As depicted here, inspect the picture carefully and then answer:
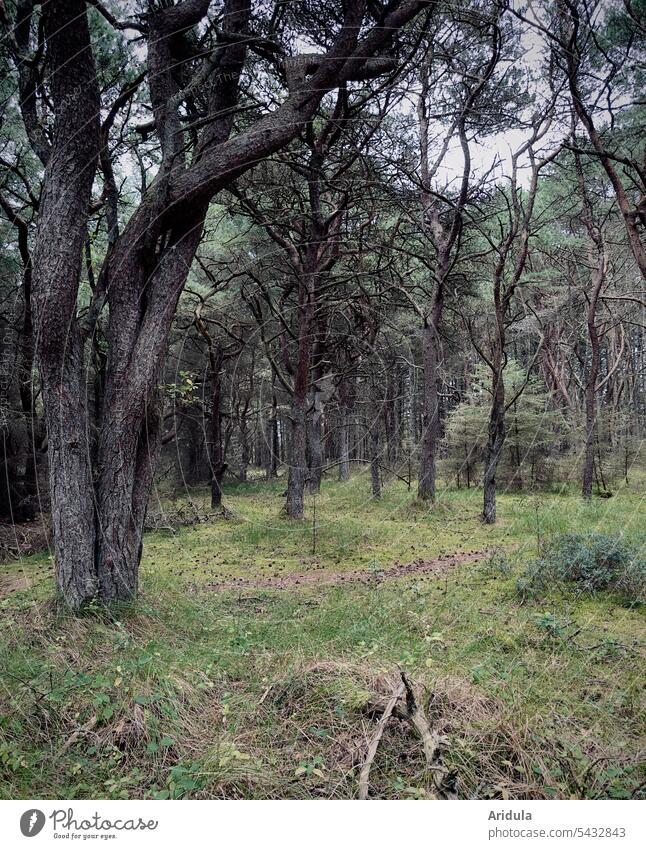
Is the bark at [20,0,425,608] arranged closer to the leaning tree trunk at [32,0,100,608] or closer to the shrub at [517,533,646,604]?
the leaning tree trunk at [32,0,100,608]

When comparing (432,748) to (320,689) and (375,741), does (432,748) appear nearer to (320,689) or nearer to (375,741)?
(375,741)

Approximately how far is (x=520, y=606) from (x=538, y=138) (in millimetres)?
4346

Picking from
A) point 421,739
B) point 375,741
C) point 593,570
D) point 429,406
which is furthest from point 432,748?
point 429,406

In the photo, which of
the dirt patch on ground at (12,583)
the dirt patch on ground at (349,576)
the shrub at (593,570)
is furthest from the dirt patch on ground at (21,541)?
the shrub at (593,570)

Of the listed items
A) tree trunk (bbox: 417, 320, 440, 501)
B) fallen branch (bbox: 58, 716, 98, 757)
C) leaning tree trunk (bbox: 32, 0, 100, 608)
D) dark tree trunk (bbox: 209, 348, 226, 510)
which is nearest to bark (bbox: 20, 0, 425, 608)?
leaning tree trunk (bbox: 32, 0, 100, 608)

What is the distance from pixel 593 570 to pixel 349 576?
8.09ft

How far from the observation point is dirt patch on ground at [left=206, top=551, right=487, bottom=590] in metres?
5.24

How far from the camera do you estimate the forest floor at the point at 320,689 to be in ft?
6.71

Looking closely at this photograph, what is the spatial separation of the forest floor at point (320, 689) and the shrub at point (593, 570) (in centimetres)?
18

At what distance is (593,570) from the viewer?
4367mm

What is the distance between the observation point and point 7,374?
25.0 ft

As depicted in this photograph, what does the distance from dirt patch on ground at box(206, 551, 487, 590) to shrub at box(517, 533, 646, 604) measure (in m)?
1.05

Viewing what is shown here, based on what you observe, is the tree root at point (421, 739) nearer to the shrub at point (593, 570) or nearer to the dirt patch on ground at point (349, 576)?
the shrub at point (593, 570)
